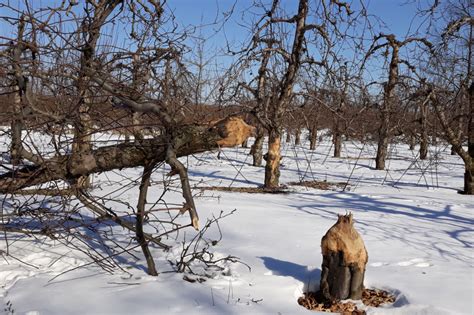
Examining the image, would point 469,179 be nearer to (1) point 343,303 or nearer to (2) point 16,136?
(1) point 343,303

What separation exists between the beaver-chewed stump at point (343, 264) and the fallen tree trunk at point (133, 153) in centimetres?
105

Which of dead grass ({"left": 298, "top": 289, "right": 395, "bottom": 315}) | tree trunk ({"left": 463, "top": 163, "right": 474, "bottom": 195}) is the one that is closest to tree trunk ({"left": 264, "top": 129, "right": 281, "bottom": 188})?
tree trunk ({"left": 463, "top": 163, "right": 474, "bottom": 195})

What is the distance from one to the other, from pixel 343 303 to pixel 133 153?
6.22 ft

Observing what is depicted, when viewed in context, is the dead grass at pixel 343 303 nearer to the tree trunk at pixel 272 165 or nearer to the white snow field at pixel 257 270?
the white snow field at pixel 257 270

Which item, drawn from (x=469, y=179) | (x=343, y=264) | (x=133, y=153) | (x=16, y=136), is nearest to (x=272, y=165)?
(x=469, y=179)

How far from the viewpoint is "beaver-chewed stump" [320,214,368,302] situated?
354 centimetres

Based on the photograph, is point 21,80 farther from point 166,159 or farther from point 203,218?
point 203,218

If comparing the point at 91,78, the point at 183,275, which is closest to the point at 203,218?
the point at 183,275

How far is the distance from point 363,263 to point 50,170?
2420 millimetres

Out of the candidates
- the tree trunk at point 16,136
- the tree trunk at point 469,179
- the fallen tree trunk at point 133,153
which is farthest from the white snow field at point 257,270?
the tree trunk at point 469,179

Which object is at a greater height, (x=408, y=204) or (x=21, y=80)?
(x=21, y=80)

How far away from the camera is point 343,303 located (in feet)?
11.5

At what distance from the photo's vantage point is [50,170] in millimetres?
3496

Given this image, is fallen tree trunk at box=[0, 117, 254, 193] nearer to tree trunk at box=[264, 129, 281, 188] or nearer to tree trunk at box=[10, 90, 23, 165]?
tree trunk at box=[10, 90, 23, 165]
